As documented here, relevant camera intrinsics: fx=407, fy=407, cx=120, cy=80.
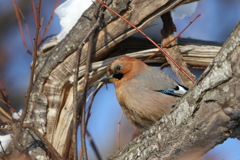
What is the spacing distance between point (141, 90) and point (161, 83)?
0.66 feet

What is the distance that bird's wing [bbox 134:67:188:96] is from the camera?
3.61 meters

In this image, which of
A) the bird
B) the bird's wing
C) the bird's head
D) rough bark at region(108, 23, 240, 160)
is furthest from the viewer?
the bird's head

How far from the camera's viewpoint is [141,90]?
11.8 feet

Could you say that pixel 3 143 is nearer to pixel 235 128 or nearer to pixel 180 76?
pixel 180 76

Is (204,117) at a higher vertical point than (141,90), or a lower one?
lower

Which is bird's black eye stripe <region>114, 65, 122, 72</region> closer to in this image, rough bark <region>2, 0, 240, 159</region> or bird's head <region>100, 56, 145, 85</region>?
bird's head <region>100, 56, 145, 85</region>

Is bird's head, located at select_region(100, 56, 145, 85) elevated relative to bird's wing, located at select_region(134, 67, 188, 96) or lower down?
elevated

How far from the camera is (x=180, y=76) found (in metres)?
4.14

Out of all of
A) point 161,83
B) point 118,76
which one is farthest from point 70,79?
point 161,83

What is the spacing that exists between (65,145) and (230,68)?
92.2 inches

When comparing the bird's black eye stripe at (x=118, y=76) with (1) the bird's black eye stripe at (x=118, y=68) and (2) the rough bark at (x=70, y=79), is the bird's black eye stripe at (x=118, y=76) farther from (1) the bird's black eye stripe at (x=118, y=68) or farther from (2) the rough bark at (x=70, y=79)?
(2) the rough bark at (x=70, y=79)

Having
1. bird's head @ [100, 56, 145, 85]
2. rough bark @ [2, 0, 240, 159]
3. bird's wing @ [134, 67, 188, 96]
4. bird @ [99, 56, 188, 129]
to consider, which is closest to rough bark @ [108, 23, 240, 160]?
rough bark @ [2, 0, 240, 159]

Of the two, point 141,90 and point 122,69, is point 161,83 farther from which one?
point 122,69

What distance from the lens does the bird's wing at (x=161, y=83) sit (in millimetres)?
3613
